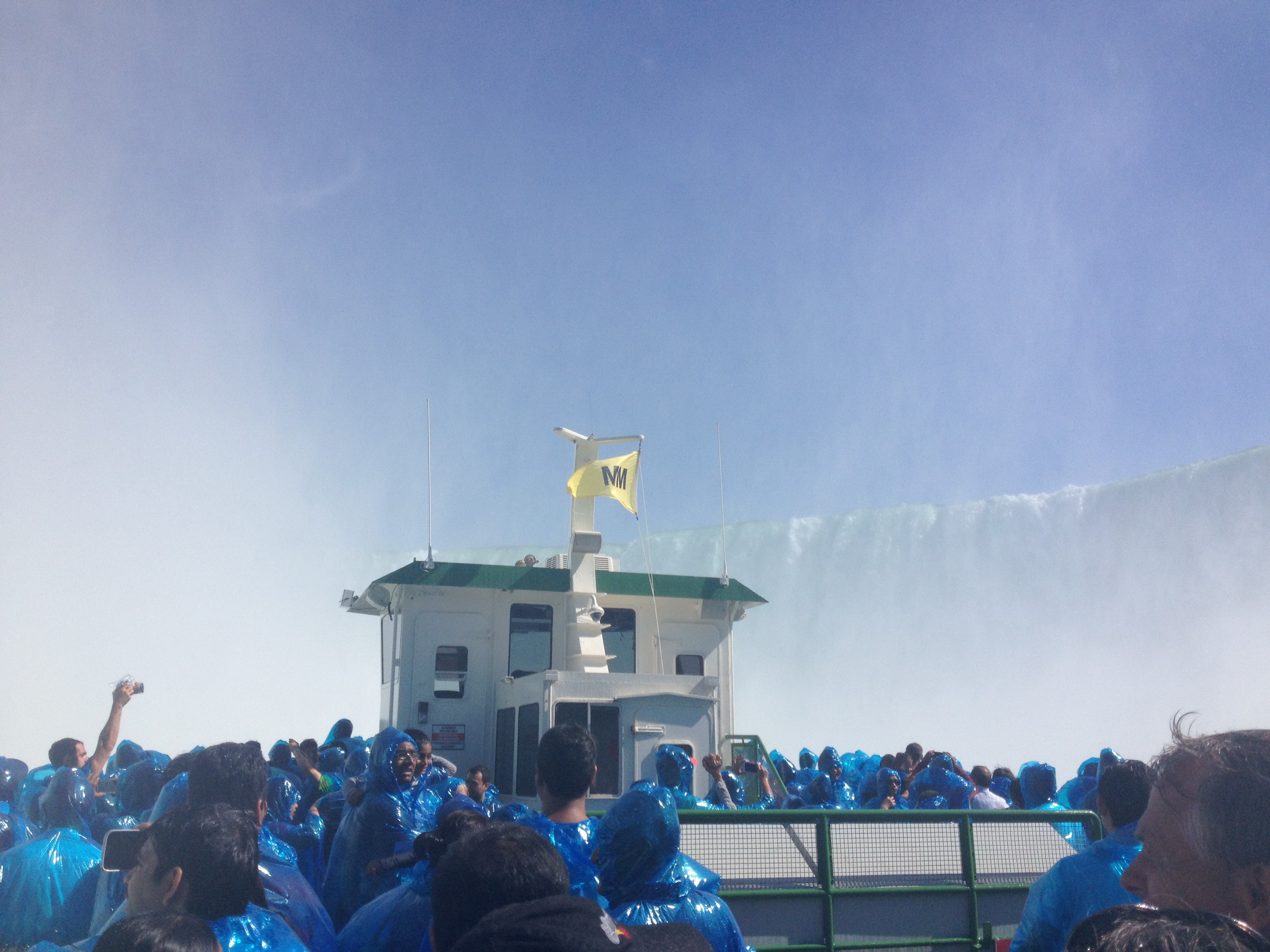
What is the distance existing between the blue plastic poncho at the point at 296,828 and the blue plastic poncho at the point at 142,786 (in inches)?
27.3

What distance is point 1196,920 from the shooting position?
3.65 ft

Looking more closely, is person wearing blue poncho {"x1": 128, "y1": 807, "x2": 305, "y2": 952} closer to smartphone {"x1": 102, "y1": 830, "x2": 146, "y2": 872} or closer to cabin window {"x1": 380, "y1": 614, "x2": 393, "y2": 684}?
smartphone {"x1": 102, "y1": 830, "x2": 146, "y2": 872}

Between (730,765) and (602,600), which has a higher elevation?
(602,600)

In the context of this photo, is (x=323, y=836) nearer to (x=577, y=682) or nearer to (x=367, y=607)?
(x=577, y=682)

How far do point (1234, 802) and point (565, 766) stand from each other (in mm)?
2326

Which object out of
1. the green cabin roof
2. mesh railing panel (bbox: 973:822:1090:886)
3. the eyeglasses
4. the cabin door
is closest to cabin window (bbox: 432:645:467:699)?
the cabin door

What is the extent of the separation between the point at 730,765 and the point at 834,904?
196 inches

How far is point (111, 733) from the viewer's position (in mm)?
5555

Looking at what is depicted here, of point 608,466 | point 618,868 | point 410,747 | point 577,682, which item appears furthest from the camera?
point 608,466

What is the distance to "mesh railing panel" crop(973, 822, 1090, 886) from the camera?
569 cm

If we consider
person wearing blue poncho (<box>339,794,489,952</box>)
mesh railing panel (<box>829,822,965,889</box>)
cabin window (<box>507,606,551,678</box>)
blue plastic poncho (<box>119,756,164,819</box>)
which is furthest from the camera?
cabin window (<box>507,606,551,678</box>)

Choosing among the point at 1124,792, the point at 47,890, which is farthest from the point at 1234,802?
the point at 47,890

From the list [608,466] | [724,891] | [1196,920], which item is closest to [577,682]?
[608,466]

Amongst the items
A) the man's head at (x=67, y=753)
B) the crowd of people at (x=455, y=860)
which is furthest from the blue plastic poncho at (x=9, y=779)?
the man's head at (x=67, y=753)
